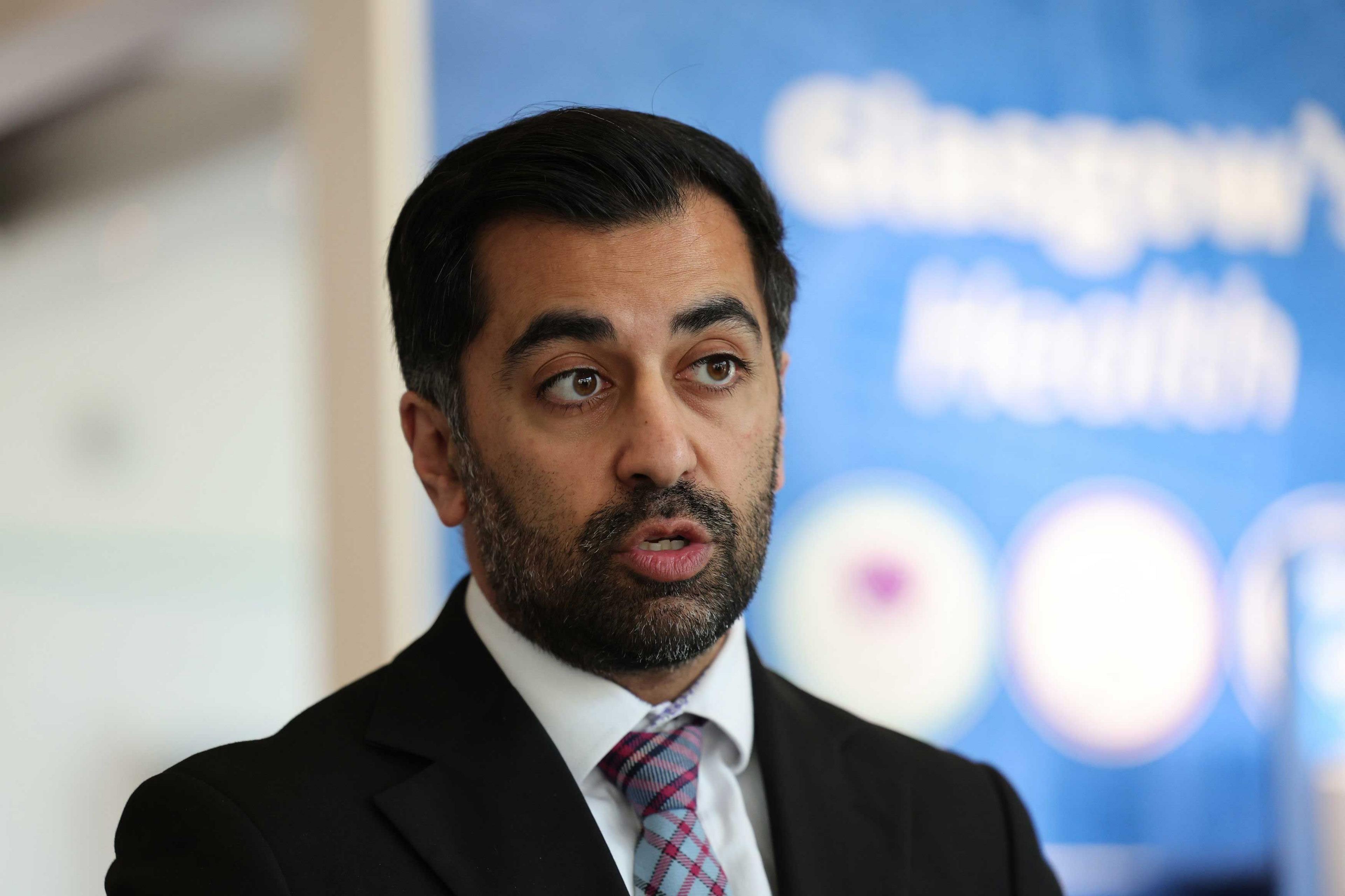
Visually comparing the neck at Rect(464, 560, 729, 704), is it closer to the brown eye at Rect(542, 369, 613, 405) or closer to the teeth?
the teeth

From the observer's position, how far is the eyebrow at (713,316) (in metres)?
1.41

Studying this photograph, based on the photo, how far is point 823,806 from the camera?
153 cm

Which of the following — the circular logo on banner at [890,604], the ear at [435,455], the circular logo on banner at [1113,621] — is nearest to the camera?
the ear at [435,455]

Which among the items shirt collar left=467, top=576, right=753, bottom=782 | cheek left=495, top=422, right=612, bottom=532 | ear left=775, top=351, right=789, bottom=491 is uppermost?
ear left=775, top=351, right=789, bottom=491

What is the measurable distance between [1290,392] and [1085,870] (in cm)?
123

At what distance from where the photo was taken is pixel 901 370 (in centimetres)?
311

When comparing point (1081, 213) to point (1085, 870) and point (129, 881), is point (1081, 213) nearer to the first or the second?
point (1085, 870)

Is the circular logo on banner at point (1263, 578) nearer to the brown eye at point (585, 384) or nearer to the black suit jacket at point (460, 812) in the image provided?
the black suit jacket at point (460, 812)

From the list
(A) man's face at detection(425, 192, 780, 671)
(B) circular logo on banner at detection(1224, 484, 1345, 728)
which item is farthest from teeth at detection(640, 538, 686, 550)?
(B) circular logo on banner at detection(1224, 484, 1345, 728)

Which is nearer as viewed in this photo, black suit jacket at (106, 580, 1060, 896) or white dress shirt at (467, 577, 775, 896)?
black suit jacket at (106, 580, 1060, 896)

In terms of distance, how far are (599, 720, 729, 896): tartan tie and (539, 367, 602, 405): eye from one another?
13.8 inches

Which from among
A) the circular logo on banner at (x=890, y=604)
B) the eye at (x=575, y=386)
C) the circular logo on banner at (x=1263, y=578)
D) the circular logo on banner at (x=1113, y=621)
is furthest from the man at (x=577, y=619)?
the circular logo on banner at (x=1263, y=578)

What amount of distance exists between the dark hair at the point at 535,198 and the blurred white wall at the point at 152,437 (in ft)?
4.81

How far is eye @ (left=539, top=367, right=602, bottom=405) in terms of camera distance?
4.59ft
